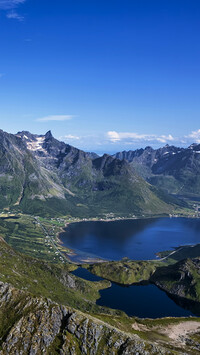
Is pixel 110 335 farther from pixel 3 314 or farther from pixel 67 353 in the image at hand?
pixel 3 314

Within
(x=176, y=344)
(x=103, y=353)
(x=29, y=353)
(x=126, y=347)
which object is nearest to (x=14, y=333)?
(x=29, y=353)

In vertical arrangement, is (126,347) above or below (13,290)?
below

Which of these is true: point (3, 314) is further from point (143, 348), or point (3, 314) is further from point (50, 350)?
point (143, 348)

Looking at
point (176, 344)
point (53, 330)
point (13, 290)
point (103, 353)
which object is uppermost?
point (13, 290)

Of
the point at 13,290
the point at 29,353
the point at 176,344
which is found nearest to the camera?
the point at 29,353

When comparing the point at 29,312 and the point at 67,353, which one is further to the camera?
the point at 29,312

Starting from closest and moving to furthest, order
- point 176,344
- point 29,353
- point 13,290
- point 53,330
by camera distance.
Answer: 1. point 29,353
2. point 53,330
3. point 13,290
4. point 176,344
